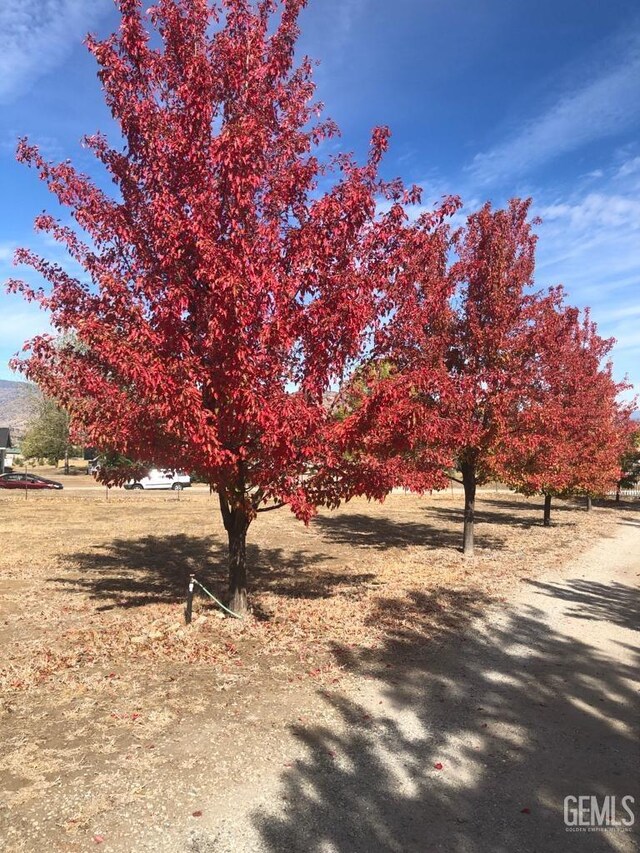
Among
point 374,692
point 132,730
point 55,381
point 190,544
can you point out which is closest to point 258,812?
point 132,730

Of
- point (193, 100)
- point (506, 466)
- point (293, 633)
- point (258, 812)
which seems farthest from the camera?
point (506, 466)

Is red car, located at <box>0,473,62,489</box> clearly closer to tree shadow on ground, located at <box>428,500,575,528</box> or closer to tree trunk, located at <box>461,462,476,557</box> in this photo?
tree shadow on ground, located at <box>428,500,575,528</box>

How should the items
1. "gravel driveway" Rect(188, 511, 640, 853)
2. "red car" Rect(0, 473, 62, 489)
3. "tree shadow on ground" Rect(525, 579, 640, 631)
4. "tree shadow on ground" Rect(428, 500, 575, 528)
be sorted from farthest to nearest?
"red car" Rect(0, 473, 62, 489) < "tree shadow on ground" Rect(428, 500, 575, 528) < "tree shadow on ground" Rect(525, 579, 640, 631) < "gravel driveway" Rect(188, 511, 640, 853)

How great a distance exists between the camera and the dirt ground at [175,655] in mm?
4109

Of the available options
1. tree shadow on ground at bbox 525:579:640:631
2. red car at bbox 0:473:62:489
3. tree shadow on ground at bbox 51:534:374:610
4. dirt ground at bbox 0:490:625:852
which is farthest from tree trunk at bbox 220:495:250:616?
red car at bbox 0:473:62:489

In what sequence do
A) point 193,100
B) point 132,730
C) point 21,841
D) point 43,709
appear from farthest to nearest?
point 193,100, point 43,709, point 132,730, point 21,841

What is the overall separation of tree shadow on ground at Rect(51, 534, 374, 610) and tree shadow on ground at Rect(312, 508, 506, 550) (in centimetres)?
306

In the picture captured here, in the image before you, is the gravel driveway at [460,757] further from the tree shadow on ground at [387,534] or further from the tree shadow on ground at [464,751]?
the tree shadow on ground at [387,534]

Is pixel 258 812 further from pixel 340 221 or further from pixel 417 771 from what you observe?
pixel 340 221

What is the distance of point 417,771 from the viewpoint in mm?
4547

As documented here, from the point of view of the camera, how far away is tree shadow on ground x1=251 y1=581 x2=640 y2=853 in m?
3.78

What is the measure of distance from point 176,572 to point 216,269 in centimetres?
823

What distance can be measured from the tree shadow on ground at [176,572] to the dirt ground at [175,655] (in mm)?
73

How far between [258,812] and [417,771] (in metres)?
1.35
